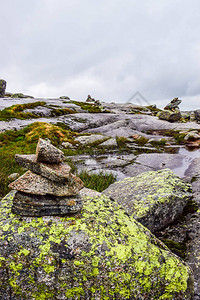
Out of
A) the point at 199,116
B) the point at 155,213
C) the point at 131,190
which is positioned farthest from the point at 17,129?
the point at 199,116

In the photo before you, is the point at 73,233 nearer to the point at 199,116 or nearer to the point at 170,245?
the point at 170,245

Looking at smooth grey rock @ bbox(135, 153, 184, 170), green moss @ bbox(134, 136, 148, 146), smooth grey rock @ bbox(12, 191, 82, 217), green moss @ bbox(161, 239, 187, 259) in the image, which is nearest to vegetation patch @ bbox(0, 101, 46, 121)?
green moss @ bbox(134, 136, 148, 146)

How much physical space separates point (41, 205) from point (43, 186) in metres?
0.38

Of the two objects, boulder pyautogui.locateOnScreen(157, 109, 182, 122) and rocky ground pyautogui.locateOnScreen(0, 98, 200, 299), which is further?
boulder pyautogui.locateOnScreen(157, 109, 182, 122)

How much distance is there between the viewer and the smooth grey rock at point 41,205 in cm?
370

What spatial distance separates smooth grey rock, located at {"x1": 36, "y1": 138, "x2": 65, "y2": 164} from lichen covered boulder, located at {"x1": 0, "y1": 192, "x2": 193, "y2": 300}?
3.78ft

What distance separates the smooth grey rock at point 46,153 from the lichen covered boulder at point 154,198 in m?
2.29

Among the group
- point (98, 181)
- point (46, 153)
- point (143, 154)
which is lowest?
point (98, 181)

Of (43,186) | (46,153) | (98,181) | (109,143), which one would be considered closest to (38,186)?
(43,186)

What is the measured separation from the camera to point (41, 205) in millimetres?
3717

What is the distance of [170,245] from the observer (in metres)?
5.04

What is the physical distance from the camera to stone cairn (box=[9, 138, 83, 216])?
3.64 meters

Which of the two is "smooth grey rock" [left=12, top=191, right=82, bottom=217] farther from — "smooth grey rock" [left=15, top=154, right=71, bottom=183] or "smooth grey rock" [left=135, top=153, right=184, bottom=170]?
"smooth grey rock" [left=135, top=153, right=184, bottom=170]

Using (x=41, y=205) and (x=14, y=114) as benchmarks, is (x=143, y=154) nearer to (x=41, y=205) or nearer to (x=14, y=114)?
(x=41, y=205)
